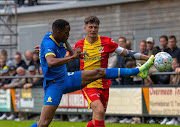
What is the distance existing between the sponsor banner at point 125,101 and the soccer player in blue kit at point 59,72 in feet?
15.3

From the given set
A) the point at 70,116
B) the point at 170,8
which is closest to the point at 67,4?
the point at 170,8

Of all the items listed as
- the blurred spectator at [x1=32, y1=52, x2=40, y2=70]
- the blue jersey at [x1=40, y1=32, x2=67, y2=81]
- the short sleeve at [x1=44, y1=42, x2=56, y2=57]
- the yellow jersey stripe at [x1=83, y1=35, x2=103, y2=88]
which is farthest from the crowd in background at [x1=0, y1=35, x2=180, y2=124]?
the short sleeve at [x1=44, y1=42, x2=56, y2=57]

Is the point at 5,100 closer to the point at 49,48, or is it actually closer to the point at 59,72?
the point at 59,72

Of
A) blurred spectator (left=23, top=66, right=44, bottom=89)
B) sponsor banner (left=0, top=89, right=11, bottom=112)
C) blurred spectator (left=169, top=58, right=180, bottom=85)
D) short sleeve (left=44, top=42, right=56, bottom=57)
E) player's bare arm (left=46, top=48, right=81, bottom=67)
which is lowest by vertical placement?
sponsor banner (left=0, top=89, right=11, bottom=112)

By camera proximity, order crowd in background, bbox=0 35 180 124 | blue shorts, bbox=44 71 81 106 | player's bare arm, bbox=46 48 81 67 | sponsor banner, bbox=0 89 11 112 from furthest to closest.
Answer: sponsor banner, bbox=0 89 11 112 → crowd in background, bbox=0 35 180 124 → blue shorts, bbox=44 71 81 106 → player's bare arm, bbox=46 48 81 67

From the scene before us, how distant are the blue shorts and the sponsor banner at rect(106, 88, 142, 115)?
4.79 metres

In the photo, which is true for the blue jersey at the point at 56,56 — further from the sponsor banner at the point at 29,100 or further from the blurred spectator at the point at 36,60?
the blurred spectator at the point at 36,60

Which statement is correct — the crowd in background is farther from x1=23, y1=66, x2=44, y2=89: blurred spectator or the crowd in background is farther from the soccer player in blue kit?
the soccer player in blue kit

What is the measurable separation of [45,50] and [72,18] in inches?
656

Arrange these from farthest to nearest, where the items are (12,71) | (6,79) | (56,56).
A: (12,71)
(6,79)
(56,56)

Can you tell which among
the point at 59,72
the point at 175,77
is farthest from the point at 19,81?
the point at 59,72

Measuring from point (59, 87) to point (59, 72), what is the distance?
0.28 metres

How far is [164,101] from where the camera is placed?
11508 mm

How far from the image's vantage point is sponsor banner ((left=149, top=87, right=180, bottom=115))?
37.1ft
